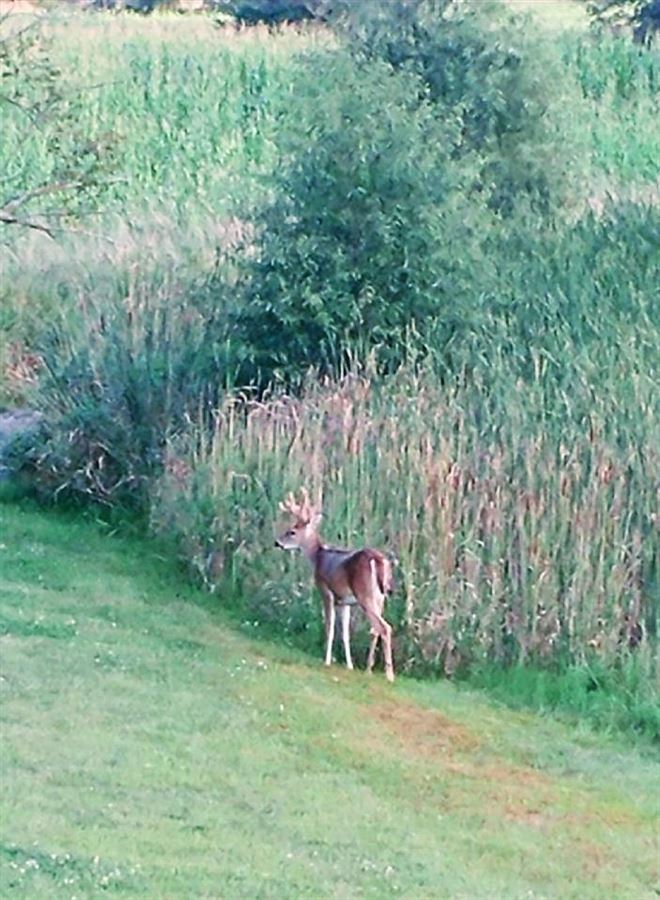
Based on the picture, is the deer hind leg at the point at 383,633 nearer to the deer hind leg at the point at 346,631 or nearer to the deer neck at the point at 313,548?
the deer hind leg at the point at 346,631

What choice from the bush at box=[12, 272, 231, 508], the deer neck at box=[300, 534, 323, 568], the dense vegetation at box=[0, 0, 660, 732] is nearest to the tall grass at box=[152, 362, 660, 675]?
the dense vegetation at box=[0, 0, 660, 732]

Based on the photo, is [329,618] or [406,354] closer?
[329,618]

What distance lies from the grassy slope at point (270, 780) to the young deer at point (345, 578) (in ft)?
0.79

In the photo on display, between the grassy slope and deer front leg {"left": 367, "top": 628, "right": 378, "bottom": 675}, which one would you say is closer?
the grassy slope

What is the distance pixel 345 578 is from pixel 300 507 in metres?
0.80

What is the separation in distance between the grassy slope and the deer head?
628 millimetres

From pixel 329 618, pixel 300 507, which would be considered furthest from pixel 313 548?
pixel 329 618

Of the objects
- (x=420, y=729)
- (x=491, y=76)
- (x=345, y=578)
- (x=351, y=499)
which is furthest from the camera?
(x=491, y=76)

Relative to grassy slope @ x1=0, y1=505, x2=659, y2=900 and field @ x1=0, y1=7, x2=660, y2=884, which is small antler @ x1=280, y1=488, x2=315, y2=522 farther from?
grassy slope @ x1=0, y1=505, x2=659, y2=900

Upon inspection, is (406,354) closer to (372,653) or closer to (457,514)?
(457,514)

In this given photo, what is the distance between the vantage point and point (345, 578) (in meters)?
10.3

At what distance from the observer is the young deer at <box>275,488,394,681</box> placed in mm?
10195

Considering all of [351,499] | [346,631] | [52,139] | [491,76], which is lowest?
[346,631]

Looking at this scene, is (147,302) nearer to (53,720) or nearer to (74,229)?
(74,229)
